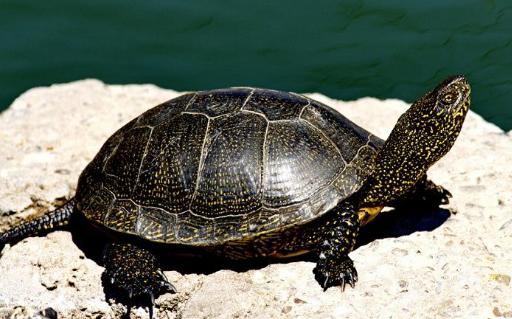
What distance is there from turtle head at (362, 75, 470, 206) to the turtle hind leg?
166 cm

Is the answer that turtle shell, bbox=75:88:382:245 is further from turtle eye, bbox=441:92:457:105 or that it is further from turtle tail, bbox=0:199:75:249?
turtle eye, bbox=441:92:457:105

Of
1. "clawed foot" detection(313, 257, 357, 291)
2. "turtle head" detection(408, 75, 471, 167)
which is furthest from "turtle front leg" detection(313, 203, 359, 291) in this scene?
"turtle head" detection(408, 75, 471, 167)

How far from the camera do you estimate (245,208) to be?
15.7 feet

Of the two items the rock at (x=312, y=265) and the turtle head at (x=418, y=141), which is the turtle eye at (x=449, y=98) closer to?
the turtle head at (x=418, y=141)

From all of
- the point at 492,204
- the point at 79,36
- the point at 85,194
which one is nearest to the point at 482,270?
the point at 492,204

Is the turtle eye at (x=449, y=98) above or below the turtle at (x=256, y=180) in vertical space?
Result: above

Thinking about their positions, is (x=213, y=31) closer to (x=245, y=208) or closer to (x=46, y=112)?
(x=46, y=112)

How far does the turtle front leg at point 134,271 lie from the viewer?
4746 millimetres

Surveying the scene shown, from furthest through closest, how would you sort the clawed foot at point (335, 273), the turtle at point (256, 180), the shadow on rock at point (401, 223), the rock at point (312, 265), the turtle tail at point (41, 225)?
the turtle tail at point (41, 225)
the shadow on rock at point (401, 223)
the turtle at point (256, 180)
the clawed foot at point (335, 273)
the rock at point (312, 265)

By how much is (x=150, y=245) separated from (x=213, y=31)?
458 centimetres

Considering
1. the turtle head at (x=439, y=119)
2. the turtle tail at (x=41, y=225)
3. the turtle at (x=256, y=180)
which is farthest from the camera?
the turtle tail at (x=41, y=225)

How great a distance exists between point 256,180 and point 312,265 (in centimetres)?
78

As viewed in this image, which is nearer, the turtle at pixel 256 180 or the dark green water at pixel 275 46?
the turtle at pixel 256 180

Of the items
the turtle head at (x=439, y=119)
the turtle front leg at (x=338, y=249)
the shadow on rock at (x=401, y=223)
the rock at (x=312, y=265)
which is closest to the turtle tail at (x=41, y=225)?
the rock at (x=312, y=265)
